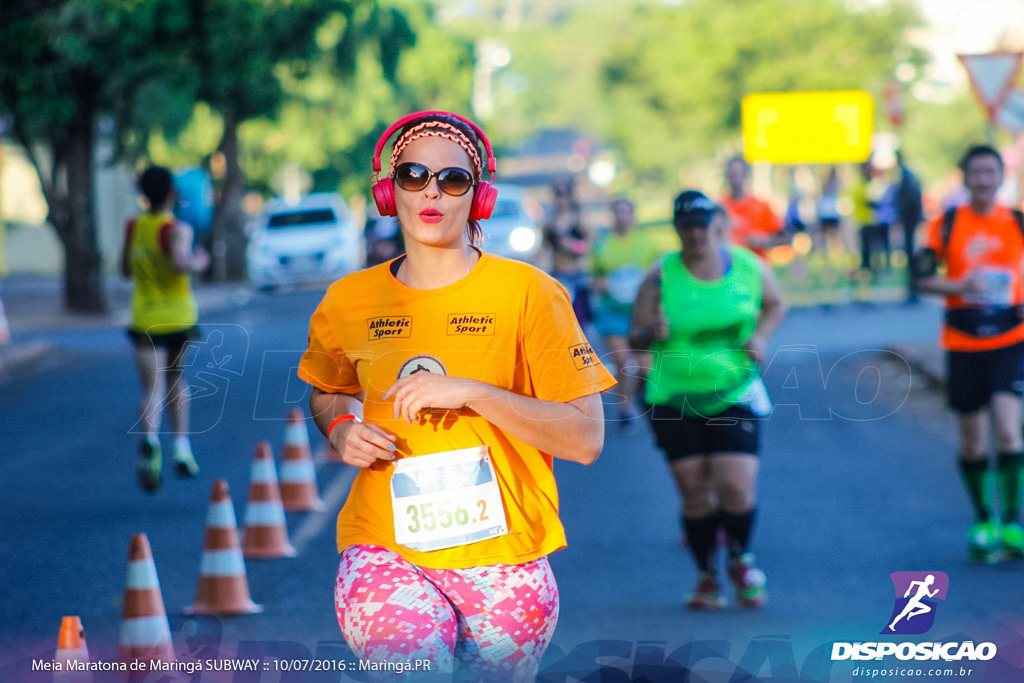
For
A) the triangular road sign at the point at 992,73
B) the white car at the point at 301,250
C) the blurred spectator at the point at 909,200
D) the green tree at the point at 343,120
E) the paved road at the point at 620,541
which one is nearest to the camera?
the paved road at the point at 620,541

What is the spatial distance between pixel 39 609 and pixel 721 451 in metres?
3.09

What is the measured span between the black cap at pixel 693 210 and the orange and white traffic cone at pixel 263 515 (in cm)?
263

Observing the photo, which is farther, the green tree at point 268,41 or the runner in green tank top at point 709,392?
the green tree at point 268,41

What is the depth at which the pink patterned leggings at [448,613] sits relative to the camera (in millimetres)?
3346

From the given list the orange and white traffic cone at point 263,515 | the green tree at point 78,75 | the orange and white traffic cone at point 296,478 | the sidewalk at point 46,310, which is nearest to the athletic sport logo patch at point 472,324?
the orange and white traffic cone at point 263,515

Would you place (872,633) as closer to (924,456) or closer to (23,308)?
(924,456)

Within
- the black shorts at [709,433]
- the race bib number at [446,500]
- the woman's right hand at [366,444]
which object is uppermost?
the woman's right hand at [366,444]

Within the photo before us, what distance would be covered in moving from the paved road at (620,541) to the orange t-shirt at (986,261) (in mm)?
592

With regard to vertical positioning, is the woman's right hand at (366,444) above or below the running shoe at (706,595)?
above

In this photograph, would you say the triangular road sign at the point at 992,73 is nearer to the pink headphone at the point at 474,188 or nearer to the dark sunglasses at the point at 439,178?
the pink headphone at the point at 474,188

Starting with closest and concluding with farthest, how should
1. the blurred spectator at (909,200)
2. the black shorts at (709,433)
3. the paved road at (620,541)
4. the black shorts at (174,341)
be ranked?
1. the paved road at (620,541)
2. the black shorts at (709,433)
3. the black shorts at (174,341)
4. the blurred spectator at (909,200)

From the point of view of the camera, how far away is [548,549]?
3.53m

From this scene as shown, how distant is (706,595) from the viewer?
6.94 m

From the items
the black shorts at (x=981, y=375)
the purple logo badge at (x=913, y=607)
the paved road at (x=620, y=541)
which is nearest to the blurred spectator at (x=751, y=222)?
the paved road at (x=620, y=541)
